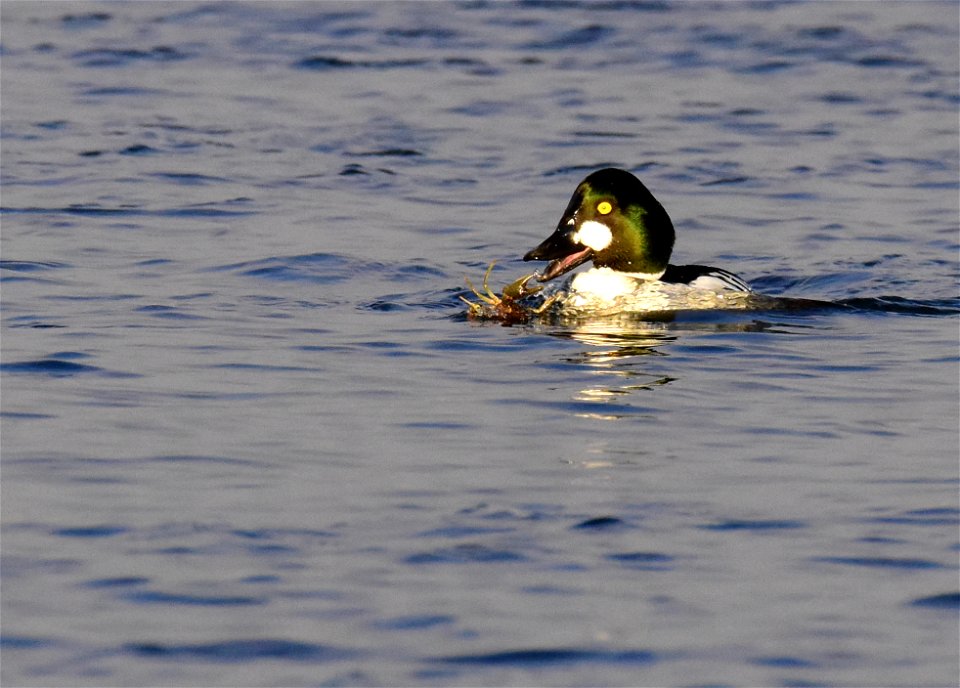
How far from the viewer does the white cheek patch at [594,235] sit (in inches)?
468

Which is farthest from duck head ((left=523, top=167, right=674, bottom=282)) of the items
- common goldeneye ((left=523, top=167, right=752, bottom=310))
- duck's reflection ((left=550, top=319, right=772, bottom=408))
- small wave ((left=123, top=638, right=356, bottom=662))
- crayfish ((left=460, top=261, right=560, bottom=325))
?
small wave ((left=123, top=638, right=356, bottom=662))

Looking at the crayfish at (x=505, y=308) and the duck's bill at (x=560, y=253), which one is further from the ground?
the duck's bill at (x=560, y=253)

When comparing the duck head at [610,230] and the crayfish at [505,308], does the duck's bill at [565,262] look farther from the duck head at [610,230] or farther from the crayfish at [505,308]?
the crayfish at [505,308]

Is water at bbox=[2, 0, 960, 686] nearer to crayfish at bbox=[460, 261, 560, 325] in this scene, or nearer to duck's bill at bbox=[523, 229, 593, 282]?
crayfish at bbox=[460, 261, 560, 325]

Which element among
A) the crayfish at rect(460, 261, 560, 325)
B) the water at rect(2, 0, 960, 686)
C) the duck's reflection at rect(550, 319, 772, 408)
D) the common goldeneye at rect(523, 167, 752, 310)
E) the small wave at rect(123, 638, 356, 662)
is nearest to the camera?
the small wave at rect(123, 638, 356, 662)

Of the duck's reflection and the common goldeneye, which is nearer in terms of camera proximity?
the duck's reflection

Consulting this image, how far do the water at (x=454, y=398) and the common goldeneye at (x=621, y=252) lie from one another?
243 mm

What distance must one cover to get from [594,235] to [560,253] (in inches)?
10.0

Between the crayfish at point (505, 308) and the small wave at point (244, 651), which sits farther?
the crayfish at point (505, 308)

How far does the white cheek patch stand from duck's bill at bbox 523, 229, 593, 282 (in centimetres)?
4

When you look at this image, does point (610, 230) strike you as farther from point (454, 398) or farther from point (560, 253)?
point (454, 398)

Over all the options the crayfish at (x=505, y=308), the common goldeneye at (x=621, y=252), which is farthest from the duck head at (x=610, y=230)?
the crayfish at (x=505, y=308)

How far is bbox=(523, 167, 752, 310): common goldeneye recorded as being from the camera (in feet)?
38.7

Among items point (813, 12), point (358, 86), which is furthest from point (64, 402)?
point (813, 12)
